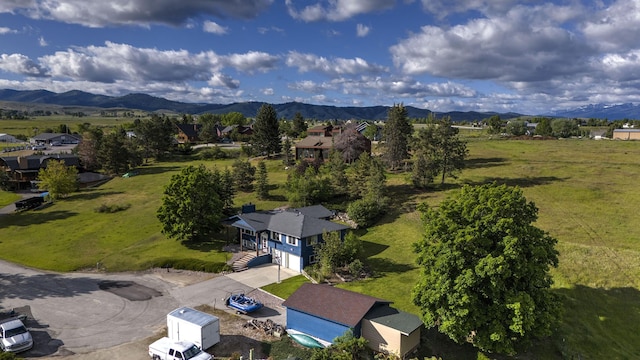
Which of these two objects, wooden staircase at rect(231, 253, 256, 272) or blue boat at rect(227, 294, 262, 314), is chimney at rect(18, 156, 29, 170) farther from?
blue boat at rect(227, 294, 262, 314)

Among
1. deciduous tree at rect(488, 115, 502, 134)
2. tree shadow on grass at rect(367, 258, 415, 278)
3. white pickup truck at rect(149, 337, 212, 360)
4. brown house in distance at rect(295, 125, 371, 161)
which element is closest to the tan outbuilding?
deciduous tree at rect(488, 115, 502, 134)

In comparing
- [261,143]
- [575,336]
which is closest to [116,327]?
[575,336]

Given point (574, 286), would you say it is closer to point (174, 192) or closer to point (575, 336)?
point (575, 336)

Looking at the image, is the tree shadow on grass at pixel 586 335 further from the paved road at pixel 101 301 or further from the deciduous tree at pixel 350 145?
the deciduous tree at pixel 350 145

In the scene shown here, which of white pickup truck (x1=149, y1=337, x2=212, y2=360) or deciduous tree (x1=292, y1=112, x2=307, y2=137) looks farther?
deciduous tree (x1=292, y1=112, x2=307, y2=137)

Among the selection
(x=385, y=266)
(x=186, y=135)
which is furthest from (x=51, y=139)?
(x=385, y=266)

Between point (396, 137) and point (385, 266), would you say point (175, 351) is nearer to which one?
point (385, 266)
